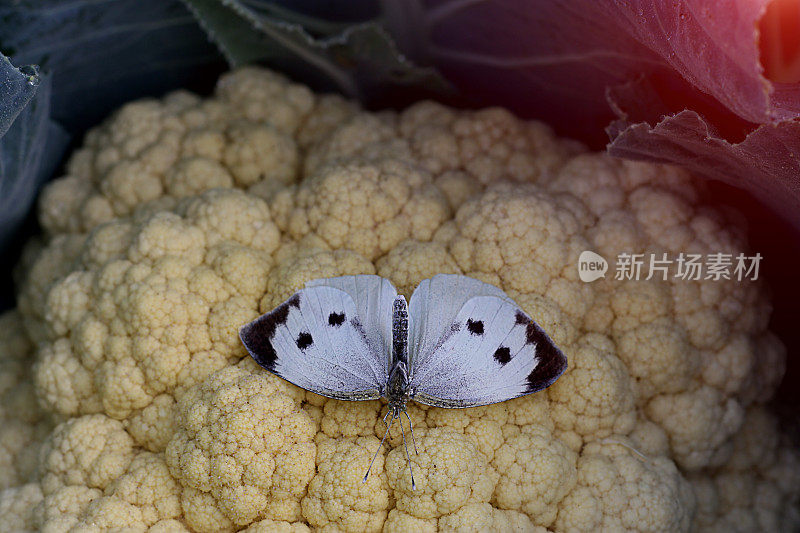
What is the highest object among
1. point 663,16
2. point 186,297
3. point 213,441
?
point 663,16

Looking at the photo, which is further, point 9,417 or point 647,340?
point 9,417

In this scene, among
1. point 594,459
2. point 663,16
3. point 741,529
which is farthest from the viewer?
point 741,529

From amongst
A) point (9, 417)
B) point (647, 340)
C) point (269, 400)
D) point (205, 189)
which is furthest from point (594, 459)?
point (9, 417)

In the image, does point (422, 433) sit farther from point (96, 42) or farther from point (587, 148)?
point (96, 42)

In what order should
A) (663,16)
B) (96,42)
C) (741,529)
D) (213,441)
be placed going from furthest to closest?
1. (96,42)
2. (741,529)
3. (213,441)
4. (663,16)

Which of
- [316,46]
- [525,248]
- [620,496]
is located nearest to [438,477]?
[620,496]

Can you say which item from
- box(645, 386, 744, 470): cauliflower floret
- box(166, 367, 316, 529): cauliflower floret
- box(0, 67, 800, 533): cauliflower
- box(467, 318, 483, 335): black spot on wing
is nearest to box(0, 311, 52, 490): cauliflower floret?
box(0, 67, 800, 533): cauliflower

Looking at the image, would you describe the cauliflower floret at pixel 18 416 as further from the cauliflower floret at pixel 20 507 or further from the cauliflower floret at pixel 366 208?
the cauliflower floret at pixel 366 208

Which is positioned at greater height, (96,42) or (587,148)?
(96,42)
